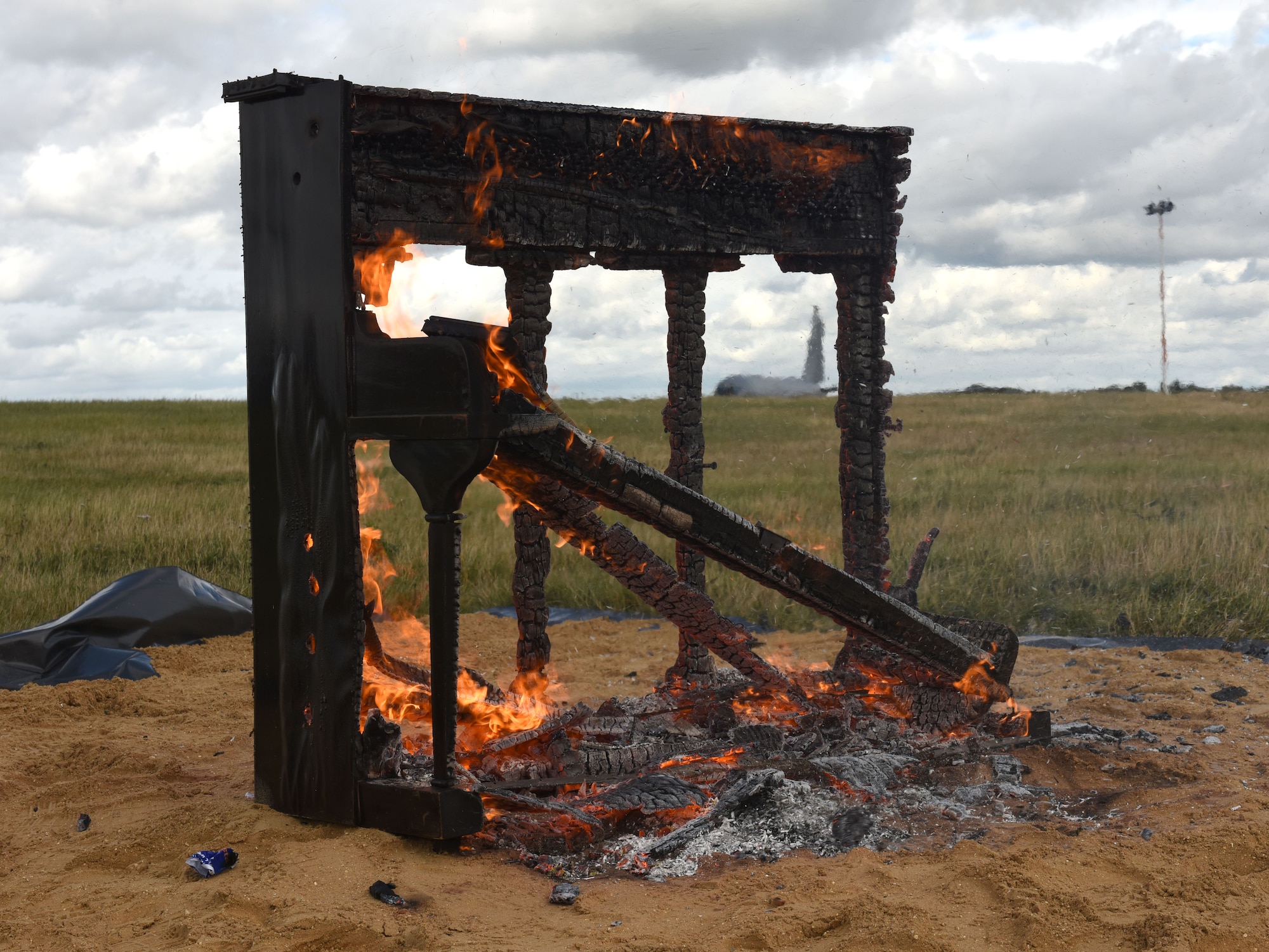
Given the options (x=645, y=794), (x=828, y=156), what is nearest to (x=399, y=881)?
(x=645, y=794)

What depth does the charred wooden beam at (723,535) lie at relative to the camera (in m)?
4.07

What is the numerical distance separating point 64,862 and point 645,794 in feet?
7.47

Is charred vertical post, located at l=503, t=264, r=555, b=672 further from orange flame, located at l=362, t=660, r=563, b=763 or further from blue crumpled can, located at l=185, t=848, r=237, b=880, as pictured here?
blue crumpled can, located at l=185, t=848, r=237, b=880

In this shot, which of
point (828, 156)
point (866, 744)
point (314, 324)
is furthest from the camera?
point (828, 156)

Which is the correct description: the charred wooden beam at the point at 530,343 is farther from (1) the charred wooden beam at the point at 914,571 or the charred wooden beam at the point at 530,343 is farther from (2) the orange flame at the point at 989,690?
(2) the orange flame at the point at 989,690

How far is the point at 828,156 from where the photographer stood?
21.5 ft

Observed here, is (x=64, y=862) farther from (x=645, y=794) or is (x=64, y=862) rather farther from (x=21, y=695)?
(x=21, y=695)

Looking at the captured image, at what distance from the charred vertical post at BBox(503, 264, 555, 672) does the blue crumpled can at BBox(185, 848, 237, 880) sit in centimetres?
227

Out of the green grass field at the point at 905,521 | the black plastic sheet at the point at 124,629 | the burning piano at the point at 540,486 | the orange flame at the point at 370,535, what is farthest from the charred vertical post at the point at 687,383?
the black plastic sheet at the point at 124,629

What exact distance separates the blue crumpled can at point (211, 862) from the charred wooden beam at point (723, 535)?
1.75 m

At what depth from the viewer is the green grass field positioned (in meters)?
9.37

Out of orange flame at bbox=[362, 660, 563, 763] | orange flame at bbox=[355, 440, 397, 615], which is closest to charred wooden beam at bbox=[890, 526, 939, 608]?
orange flame at bbox=[362, 660, 563, 763]

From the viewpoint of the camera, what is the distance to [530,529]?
6.41 metres

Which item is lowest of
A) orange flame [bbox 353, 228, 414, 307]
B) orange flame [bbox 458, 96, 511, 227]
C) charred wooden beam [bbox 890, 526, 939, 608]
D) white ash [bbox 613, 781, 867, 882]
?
white ash [bbox 613, 781, 867, 882]
